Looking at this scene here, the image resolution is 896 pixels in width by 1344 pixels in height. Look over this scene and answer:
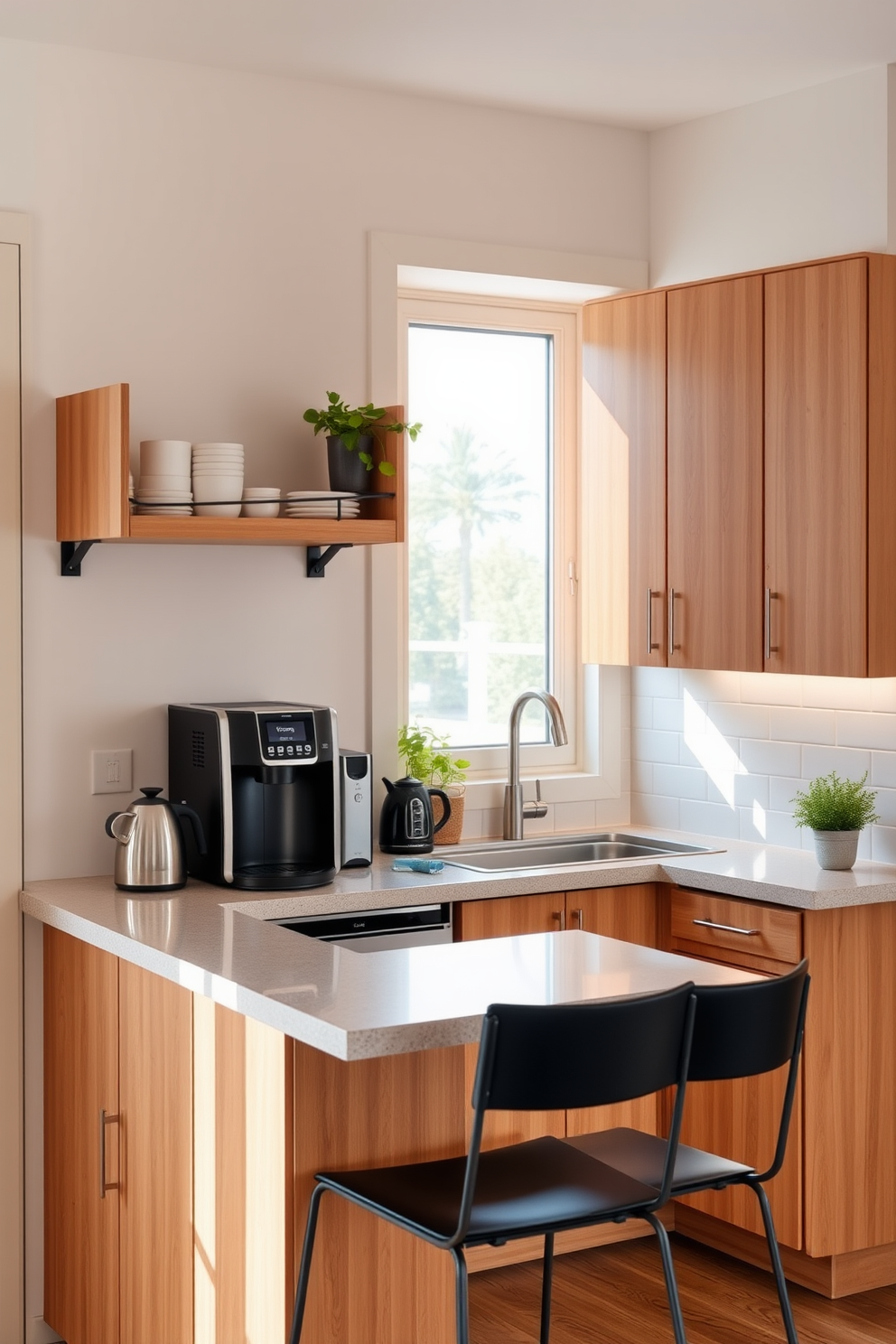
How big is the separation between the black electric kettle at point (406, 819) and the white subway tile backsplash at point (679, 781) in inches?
33.5

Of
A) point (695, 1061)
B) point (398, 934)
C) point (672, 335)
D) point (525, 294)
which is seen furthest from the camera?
point (525, 294)

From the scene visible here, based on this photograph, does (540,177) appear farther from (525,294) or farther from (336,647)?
(336,647)

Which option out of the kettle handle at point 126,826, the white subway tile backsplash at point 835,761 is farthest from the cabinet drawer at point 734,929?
the kettle handle at point 126,826

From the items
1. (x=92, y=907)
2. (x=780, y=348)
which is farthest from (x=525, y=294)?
(x=92, y=907)

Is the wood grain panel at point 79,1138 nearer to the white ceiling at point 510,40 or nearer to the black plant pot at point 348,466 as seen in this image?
the black plant pot at point 348,466

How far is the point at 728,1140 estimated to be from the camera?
3.51m

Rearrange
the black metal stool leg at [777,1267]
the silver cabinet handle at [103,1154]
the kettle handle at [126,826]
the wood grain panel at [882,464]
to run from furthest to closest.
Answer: the wood grain panel at [882,464], the kettle handle at [126,826], the silver cabinet handle at [103,1154], the black metal stool leg at [777,1267]

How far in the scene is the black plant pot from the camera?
3.47m

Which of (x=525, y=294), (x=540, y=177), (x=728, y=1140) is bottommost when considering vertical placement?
(x=728, y=1140)

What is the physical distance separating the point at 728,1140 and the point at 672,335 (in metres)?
1.94

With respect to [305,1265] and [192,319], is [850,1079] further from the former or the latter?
[192,319]

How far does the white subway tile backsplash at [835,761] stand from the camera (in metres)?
3.70

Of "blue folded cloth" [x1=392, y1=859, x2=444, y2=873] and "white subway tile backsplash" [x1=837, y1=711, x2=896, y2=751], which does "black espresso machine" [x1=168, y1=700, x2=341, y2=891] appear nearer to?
"blue folded cloth" [x1=392, y1=859, x2=444, y2=873]

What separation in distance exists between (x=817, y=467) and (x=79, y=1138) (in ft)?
7.11
